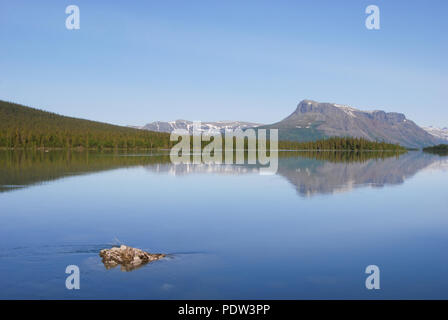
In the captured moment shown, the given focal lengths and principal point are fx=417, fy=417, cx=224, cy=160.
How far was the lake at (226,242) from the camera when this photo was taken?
1062 centimetres

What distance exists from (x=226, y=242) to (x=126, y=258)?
407cm

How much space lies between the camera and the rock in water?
40.4 ft

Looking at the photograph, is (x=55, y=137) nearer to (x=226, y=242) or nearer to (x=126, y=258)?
(x=226, y=242)

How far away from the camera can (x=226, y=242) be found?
1522 centimetres

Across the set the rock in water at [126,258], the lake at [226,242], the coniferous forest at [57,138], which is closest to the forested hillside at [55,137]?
the coniferous forest at [57,138]

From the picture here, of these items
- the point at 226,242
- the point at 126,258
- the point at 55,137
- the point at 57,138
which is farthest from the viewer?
the point at 57,138

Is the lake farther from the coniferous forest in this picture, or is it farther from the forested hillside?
the forested hillside

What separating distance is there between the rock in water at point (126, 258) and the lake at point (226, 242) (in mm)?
363

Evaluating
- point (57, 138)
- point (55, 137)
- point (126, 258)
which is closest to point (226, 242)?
point (126, 258)

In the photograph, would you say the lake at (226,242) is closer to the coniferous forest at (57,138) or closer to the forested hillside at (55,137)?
the coniferous forest at (57,138)

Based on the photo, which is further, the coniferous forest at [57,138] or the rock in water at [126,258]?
the coniferous forest at [57,138]

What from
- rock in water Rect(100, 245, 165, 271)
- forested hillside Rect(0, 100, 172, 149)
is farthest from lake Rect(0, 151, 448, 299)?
forested hillside Rect(0, 100, 172, 149)

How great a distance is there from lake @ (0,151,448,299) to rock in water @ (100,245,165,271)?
363 millimetres
